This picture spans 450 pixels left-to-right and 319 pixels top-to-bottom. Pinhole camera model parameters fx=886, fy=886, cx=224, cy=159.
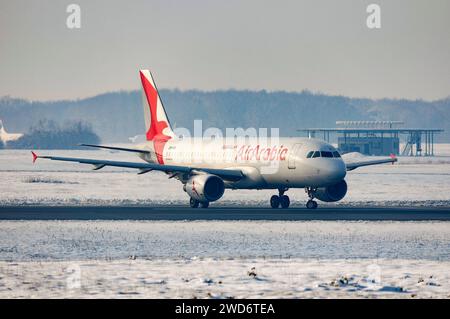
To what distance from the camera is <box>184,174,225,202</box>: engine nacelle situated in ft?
155

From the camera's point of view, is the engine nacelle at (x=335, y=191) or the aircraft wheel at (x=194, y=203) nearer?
the engine nacelle at (x=335, y=191)

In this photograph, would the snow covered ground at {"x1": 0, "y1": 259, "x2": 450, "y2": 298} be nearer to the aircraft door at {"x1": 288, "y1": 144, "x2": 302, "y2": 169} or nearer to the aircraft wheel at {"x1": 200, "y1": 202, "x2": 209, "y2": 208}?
the aircraft door at {"x1": 288, "y1": 144, "x2": 302, "y2": 169}

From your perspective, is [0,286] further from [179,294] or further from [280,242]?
[280,242]

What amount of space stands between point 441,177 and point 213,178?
40.9m

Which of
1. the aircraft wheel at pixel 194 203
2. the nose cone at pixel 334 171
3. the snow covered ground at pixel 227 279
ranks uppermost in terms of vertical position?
the nose cone at pixel 334 171

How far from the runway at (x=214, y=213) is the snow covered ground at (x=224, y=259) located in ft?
8.85

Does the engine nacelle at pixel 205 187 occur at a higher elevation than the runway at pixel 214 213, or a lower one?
higher

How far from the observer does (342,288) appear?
2114 centimetres

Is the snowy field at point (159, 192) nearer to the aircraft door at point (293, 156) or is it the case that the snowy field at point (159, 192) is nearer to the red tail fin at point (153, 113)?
the red tail fin at point (153, 113)

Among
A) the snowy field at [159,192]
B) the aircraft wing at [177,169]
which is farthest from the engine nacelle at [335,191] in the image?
the aircraft wing at [177,169]

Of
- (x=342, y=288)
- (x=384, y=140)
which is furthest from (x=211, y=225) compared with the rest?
(x=384, y=140)

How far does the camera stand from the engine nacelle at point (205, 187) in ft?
155
